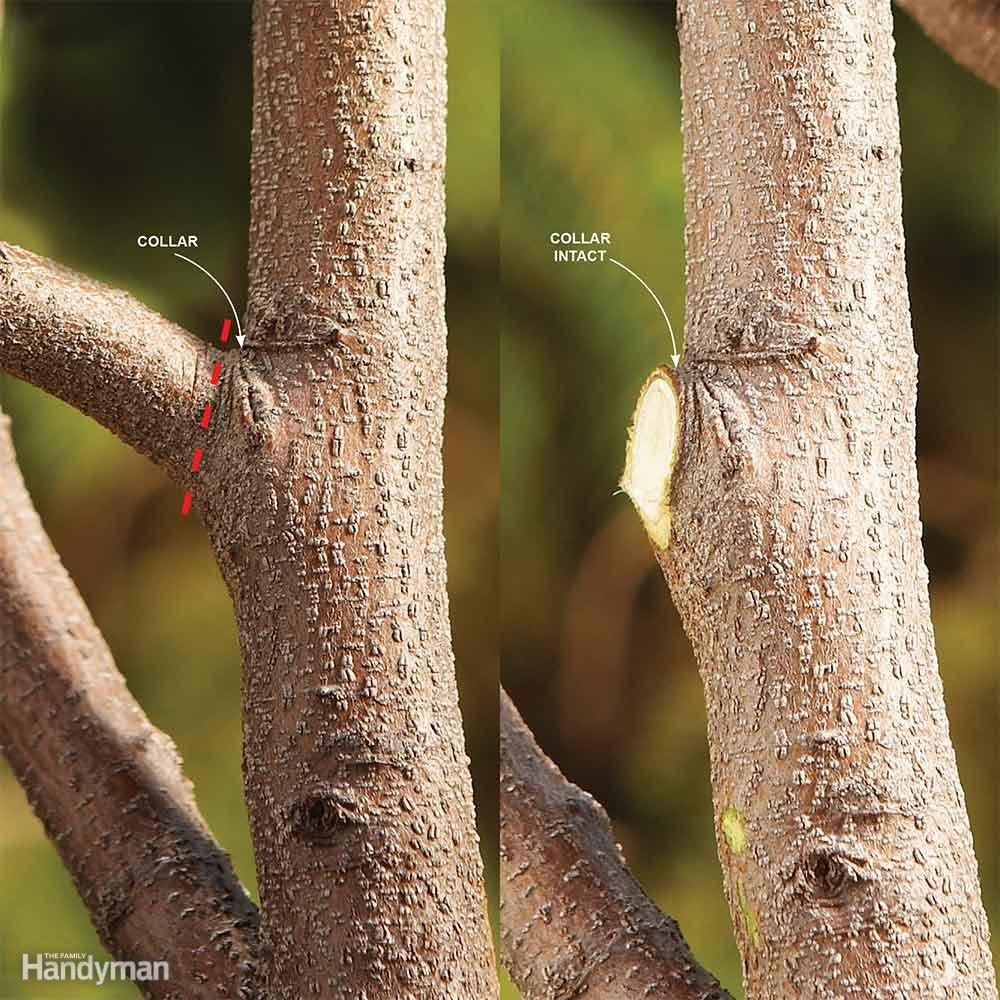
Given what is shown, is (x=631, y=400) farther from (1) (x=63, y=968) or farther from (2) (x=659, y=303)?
(1) (x=63, y=968)

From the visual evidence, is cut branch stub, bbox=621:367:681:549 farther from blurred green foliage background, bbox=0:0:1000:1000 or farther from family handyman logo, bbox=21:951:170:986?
family handyman logo, bbox=21:951:170:986

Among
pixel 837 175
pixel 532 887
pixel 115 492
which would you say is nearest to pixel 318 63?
pixel 837 175

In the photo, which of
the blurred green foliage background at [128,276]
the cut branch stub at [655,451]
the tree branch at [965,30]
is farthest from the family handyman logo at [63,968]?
the tree branch at [965,30]

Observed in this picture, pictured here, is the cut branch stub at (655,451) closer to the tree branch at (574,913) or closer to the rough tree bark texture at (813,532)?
the rough tree bark texture at (813,532)

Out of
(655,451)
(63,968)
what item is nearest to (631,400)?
(655,451)

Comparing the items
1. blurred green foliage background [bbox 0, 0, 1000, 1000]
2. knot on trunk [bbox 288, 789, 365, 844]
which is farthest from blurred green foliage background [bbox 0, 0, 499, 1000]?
knot on trunk [bbox 288, 789, 365, 844]
